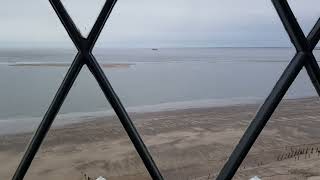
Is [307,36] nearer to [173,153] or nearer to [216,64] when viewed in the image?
[173,153]

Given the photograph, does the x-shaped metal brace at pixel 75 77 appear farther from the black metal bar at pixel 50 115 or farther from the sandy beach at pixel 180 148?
the sandy beach at pixel 180 148

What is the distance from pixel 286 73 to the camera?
665 mm

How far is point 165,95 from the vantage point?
42.3 feet

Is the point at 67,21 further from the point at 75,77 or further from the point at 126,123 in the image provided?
the point at 126,123

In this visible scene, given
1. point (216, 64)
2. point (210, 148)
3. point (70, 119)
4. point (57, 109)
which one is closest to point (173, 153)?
point (210, 148)

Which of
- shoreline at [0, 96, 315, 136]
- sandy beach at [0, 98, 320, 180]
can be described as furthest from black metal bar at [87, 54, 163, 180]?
shoreline at [0, 96, 315, 136]

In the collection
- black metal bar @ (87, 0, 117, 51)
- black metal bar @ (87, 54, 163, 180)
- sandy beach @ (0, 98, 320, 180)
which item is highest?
black metal bar @ (87, 0, 117, 51)

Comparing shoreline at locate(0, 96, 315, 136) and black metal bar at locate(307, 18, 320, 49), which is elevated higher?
black metal bar at locate(307, 18, 320, 49)

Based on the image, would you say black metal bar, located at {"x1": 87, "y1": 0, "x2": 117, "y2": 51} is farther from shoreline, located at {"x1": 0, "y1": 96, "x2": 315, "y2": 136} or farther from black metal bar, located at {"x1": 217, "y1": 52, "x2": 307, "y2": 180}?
shoreline, located at {"x1": 0, "y1": 96, "x2": 315, "y2": 136}

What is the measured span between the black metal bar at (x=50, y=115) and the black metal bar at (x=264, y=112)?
0.33 m

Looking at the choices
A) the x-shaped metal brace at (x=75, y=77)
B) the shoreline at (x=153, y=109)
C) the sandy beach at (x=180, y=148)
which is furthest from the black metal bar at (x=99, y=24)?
the shoreline at (x=153, y=109)

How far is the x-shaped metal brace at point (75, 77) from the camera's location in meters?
0.70

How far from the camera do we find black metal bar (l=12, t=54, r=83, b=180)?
0.70 metres

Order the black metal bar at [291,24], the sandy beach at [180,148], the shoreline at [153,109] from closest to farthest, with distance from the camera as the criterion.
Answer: the black metal bar at [291,24] → the sandy beach at [180,148] → the shoreline at [153,109]
